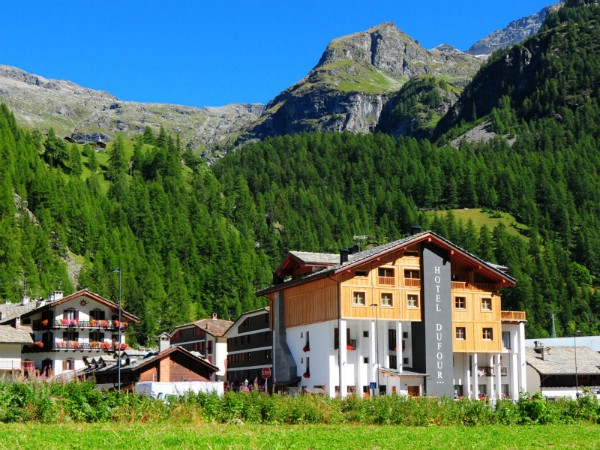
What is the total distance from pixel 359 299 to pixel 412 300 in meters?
6.11

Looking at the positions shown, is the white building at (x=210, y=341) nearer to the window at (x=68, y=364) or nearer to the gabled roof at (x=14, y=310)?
the window at (x=68, y=364)

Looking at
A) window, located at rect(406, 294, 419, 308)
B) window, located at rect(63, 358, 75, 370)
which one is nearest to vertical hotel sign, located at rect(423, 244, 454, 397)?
window, located at rect(406, 294, 419, 308)

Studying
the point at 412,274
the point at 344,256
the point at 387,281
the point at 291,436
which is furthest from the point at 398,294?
the point at 291,436

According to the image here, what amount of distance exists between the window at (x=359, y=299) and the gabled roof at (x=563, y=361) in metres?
28.7

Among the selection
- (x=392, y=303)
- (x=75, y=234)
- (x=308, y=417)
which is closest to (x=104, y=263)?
(x=75, y=234)

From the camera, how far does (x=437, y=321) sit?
7769 cm

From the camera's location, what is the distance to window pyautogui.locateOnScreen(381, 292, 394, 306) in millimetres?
76938

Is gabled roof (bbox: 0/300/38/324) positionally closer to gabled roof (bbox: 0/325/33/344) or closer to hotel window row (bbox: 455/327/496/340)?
gabled roof (bbox: 0/325/33/344)

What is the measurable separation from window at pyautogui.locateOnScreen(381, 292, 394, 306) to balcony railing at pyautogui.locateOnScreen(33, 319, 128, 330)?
32.8 metres

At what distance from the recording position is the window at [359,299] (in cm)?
7494

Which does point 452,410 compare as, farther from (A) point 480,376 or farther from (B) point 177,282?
(B) point 177,282

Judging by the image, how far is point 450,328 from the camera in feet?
256

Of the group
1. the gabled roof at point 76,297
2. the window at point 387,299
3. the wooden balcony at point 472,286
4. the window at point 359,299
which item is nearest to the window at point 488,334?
the wooden balcony at point 472,286

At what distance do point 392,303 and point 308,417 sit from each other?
38180 mm
